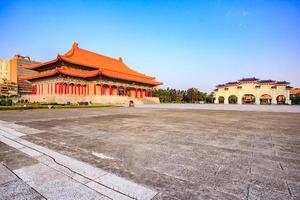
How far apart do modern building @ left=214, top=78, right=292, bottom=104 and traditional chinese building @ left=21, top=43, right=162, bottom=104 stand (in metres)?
38.6

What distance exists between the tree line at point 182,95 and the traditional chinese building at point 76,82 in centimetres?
2617

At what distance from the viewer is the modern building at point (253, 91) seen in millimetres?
51844

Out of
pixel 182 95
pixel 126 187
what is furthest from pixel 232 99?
pixel 126 187

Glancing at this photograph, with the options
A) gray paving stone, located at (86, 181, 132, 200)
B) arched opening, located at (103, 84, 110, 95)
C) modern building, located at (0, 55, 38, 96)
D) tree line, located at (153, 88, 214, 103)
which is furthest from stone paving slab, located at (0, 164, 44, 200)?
modern building, located at (0, 55, 38, 96)

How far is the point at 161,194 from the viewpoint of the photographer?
1.90 metres

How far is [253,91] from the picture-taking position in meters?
54.9

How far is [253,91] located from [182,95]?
2528 cm

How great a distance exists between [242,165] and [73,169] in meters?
2.89

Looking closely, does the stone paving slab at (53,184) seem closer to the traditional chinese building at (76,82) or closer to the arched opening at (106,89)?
the traditional chinese building at (76,82)

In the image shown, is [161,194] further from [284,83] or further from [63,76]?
[284,83]

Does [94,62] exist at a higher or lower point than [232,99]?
higher

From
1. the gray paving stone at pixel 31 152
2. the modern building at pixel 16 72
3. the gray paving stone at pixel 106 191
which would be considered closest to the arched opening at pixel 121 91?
the gray paving stone at pixel 31 152

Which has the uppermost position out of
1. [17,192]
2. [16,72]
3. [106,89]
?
[16,72]

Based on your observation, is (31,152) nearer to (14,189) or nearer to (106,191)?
(14,189)
